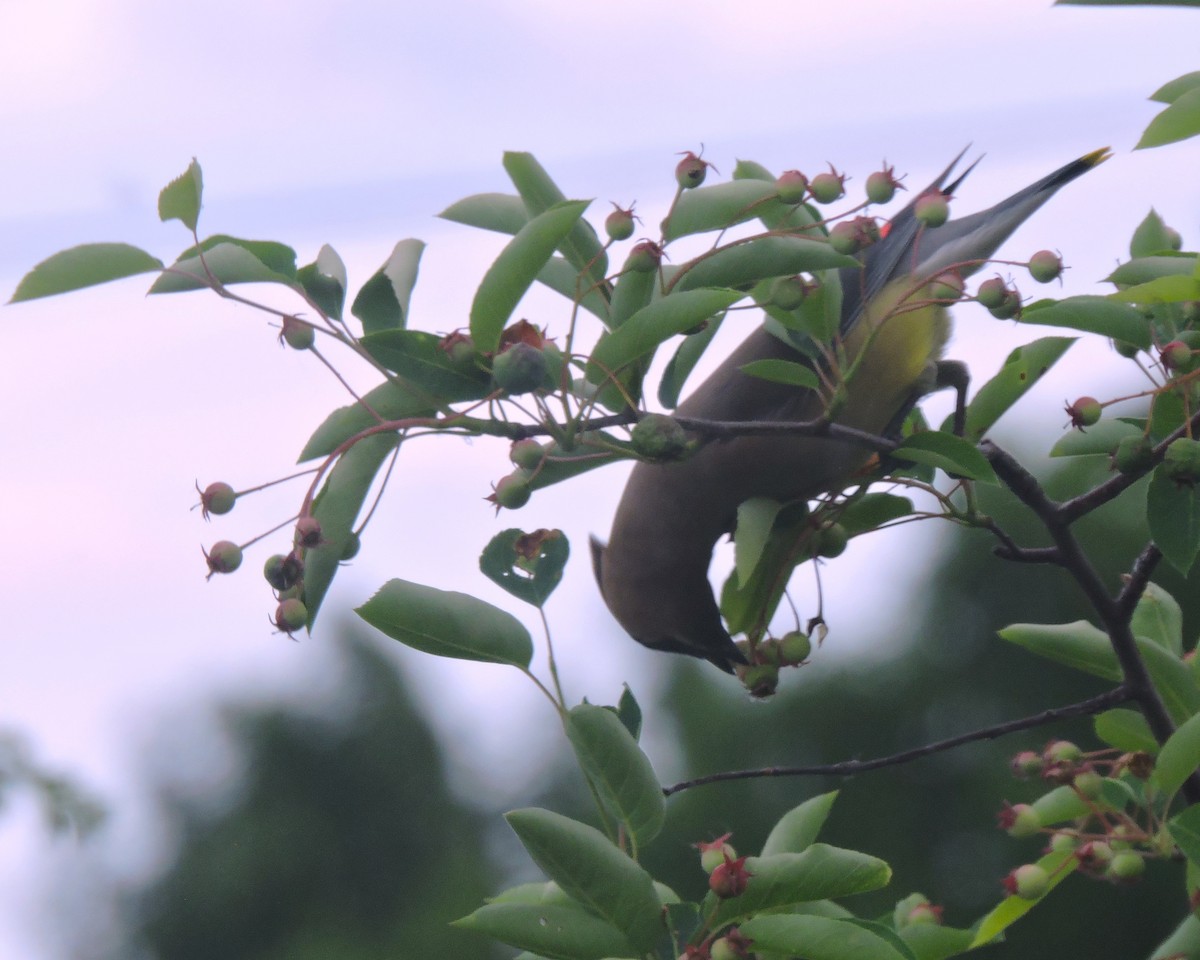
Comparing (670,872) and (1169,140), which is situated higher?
(1169,140)

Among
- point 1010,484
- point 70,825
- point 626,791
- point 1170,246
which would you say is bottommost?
point 70,825

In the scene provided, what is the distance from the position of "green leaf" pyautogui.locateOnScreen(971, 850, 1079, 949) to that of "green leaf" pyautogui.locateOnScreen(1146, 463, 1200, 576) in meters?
0.37

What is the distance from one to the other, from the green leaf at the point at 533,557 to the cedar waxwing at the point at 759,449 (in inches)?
16.1

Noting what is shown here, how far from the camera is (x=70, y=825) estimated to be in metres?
2.41

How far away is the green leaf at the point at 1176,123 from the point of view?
1.34 meters

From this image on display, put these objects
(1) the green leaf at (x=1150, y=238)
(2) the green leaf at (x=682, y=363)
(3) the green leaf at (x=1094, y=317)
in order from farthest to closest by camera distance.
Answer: (1) the green leaf at (x=1150, y=238) < (2) the green leaf at (x=682, y=363) < (3) the green leaf at (x=1094, y=317)

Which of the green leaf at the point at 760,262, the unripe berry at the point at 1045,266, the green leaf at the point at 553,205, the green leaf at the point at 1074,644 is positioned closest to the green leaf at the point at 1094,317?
the unripe berry at the point at 1045,266

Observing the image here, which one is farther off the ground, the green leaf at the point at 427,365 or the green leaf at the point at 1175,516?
the green leaf at the point at 427,365

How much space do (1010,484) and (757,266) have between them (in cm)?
42

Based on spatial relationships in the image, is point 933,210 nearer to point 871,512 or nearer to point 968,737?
point 871,512

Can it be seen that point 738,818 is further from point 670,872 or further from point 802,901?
point 802,901

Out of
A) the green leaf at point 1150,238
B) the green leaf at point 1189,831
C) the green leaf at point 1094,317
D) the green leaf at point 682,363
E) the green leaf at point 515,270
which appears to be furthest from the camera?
the green leaf at point 1150,238

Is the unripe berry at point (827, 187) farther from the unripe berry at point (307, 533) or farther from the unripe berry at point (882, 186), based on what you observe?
the unripe berry at point (307, 533)

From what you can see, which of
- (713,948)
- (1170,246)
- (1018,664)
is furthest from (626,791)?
(1018,664)
